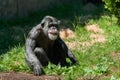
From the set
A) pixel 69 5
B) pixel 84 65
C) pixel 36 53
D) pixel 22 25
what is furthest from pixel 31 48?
pixel 69 5

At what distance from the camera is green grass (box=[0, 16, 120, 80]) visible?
789cm

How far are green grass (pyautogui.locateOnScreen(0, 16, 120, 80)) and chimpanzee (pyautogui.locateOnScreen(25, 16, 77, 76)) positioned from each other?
0.87 feet

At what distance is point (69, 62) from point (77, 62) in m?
0.39

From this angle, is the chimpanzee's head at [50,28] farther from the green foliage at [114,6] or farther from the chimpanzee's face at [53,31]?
the green foliage at [114,6]

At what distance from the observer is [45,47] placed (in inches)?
338

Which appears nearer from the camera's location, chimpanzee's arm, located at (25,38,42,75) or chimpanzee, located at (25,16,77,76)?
chimpanzee's arm, located at (25,38,42,75)

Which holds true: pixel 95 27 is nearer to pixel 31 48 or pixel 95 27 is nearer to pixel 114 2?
pixel 114 2

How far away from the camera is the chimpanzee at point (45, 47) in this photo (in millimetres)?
8094

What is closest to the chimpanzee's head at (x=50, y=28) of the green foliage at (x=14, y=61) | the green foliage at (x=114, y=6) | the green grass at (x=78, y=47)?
the green grass at (x=78, y=47)

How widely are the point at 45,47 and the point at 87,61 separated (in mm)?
Answer: 1098

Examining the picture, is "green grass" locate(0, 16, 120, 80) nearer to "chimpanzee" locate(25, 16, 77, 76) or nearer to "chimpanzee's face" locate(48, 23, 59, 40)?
"chimpanzee" locate(25, 16, 77, 76)

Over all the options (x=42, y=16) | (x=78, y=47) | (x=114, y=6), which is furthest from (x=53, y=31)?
(x=42, y=16)

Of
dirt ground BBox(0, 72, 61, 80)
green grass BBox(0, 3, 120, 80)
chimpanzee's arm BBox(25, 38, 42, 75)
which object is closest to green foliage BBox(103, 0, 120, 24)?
green grass BBox(0, 3, 120, 80)

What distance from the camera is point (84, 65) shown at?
871 centimetres
